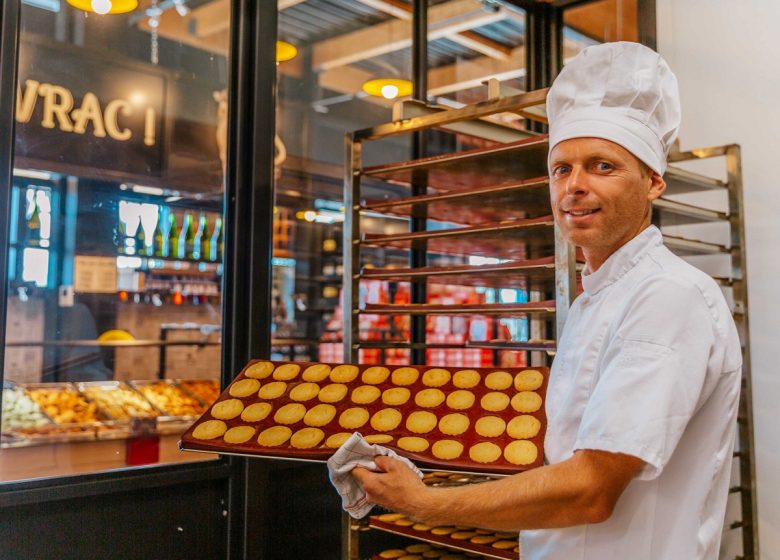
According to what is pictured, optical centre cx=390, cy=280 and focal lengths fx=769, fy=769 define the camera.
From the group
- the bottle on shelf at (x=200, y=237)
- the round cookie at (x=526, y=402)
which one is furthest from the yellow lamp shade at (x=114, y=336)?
the round cookie at (x=526, y=402)

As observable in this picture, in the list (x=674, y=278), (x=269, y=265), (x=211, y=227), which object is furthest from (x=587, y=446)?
(x=211, y=227)

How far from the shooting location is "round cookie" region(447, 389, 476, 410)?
1844 mm

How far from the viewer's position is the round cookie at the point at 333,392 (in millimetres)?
1873

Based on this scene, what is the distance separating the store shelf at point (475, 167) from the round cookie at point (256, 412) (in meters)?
1.07

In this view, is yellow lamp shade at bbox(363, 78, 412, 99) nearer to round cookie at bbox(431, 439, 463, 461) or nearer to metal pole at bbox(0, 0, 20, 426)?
metal pole at bbox(0, 0, 20, 426)

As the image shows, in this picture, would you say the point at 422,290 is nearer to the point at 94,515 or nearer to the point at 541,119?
the point at 541,119

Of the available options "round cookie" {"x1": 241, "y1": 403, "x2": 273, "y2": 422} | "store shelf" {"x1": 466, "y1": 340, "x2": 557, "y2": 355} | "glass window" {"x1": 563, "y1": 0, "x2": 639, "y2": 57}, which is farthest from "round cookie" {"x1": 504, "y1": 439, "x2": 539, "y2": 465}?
"glass window" {"x1": 563, "y1": 0, "x2": 639, "y2": 57}

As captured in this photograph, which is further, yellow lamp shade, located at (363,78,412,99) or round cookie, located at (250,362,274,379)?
yellow lamp shade, located at (363,78,412,99)

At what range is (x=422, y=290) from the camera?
3.45m

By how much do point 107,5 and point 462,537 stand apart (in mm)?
3292

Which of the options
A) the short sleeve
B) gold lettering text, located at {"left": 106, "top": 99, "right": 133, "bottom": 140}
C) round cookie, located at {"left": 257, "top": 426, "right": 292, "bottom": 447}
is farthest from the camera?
gold lettering text, located at {"left": 106, "top": 99, "right": 133, "bottom": 140}

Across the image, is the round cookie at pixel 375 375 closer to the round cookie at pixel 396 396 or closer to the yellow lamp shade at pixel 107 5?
the round cookie at pixel 396 396

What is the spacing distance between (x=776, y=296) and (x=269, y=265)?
209 cm

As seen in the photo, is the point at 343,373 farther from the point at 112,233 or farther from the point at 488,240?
the point at 112,233
